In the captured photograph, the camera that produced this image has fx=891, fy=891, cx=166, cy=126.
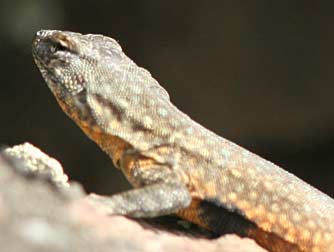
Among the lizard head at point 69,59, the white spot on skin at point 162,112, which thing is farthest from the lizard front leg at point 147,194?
the lizard head at point 69,59

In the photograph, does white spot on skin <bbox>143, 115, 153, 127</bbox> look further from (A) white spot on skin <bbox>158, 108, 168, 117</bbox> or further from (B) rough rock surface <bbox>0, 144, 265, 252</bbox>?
(B) rough rock surface <bbox>0, 144, 265, 252</bbox>

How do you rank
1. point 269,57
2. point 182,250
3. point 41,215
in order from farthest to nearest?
point 269,57 → point 182,250 → point 41,215

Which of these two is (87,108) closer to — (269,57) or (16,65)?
(269,57)

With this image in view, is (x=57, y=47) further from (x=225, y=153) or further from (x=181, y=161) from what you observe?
(x=225, y=153)

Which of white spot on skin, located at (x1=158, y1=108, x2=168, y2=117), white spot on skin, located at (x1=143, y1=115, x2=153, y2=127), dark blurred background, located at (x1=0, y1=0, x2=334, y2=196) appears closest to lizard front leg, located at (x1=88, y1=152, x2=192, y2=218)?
white spot on skin, located at (x1=143, y1=115, x2=153, y2=127)

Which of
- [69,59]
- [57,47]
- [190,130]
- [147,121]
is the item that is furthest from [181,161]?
[57,47]

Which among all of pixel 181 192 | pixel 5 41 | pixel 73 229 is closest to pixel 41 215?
pixel 73 229

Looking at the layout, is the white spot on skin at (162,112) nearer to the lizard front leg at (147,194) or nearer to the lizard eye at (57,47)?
the lizard front leg at (147,194)
